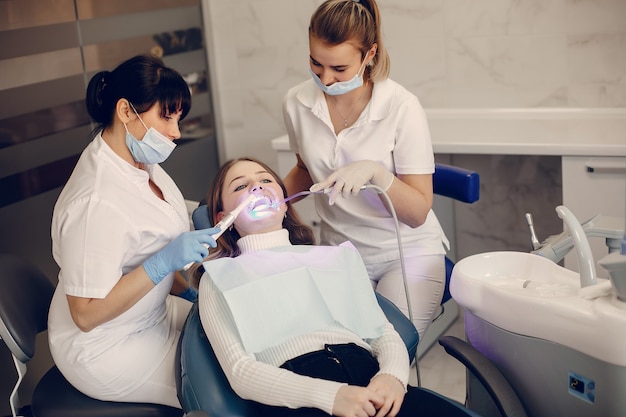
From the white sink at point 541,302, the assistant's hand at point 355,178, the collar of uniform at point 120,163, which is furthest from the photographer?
the assistant's hand at point 355,178

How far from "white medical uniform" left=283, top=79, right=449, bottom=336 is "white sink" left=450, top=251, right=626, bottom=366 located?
0.38m

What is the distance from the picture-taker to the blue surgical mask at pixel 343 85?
75.2 inches

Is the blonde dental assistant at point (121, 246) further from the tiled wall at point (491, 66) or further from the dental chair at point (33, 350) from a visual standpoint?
the tiled wall at point (491, 66)

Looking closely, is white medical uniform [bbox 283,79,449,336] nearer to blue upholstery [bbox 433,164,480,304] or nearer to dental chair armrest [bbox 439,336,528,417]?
blue upholstery [bbox 433,164,480,304]

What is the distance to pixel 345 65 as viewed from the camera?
1.89 meters

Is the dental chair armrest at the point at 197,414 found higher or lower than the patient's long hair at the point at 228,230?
lower

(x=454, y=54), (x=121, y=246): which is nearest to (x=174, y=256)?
(x=121, y=246)

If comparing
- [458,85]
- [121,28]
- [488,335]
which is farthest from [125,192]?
[458,85]

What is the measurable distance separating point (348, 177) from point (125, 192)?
50cm

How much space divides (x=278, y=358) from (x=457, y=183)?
795 millimetres

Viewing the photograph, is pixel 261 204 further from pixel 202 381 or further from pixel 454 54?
pixel 454 54

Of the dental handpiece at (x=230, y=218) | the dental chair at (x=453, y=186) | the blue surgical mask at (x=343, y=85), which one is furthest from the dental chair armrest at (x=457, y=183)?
the dental handpiece at (x=230, y=218)

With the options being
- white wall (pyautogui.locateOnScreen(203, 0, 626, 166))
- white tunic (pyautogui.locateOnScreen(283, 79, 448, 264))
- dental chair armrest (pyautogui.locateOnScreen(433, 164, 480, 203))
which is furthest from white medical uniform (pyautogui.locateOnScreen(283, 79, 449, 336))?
white wall (pyautogui.locateOnScreen(203, 0, 626, 166))

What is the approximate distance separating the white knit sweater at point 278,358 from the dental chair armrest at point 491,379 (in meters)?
0.12
